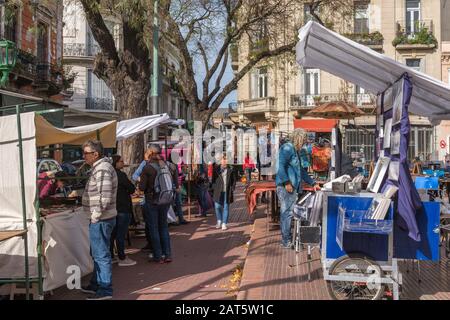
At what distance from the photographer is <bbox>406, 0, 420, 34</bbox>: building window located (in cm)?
3228

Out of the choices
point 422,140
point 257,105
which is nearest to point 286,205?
point 257,105

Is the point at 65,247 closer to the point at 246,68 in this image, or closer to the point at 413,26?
the point at 246,68

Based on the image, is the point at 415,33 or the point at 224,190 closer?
the point at 224,190

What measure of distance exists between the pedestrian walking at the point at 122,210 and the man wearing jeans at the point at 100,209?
1598 mm

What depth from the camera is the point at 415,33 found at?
105 feet

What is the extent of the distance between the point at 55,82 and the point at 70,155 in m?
5.11

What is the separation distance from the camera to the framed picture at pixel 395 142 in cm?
533

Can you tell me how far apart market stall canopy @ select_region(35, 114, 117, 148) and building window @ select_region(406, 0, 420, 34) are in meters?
28.5

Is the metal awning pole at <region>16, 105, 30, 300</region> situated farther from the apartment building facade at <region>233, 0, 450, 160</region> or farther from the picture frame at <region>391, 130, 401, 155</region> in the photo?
the apartment building facade at <region>233, 0, 450, 160</region>

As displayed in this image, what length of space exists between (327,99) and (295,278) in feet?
89.1

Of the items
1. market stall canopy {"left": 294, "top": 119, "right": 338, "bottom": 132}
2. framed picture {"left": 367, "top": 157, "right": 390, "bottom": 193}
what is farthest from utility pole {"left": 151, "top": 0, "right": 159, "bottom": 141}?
market stall canopy {"left": 294, "top": 119, "right": 338, "bottom": 132}

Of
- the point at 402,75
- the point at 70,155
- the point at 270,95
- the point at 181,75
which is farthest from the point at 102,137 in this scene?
the point at 270,95

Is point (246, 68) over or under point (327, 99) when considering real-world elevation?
under

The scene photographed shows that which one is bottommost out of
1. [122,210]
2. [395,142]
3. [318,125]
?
[122,210]
